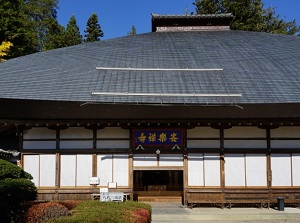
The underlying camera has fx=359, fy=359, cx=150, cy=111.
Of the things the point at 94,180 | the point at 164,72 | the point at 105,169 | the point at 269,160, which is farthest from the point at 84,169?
the point at 269,160

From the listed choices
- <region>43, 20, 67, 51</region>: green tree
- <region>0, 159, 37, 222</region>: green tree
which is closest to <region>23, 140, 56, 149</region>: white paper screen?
<region>0, 159, 37, 222</region>: green tree

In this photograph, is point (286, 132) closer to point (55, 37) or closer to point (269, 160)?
point (269, 160)

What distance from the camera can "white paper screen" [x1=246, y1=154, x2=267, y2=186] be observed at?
1667 centimetres

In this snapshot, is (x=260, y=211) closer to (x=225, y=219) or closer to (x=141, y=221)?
(x=225, y=219)

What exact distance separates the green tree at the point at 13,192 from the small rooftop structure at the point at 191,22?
1896 centimetres

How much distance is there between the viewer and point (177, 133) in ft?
54.6

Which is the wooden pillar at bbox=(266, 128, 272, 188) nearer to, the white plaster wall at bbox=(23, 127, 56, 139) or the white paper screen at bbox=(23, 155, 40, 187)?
the white plaster wall at bbox=(23, 127, 56, 139)

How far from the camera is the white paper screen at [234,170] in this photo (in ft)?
54.6

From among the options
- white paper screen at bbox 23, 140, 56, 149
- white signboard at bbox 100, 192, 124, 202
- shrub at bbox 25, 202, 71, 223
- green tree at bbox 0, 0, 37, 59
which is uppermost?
green tree at bbox 0, 0, 37, 59

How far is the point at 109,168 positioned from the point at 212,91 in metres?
6.37

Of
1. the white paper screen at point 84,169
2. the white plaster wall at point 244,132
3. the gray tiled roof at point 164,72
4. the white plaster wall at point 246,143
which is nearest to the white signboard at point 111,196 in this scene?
the white paper screen at point 84,169

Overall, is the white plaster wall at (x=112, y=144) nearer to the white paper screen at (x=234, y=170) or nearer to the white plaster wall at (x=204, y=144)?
the white plaster wall at (x=204, y=144)

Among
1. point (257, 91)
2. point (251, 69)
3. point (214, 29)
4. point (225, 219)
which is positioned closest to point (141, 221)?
point (225, 219)

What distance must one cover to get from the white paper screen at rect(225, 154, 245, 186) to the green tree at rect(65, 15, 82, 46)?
35.2 meters
